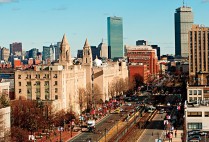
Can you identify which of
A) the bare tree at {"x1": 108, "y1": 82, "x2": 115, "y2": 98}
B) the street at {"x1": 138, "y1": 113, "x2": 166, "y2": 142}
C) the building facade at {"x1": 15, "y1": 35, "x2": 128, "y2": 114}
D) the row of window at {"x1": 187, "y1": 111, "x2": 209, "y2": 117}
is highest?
the building facade at {"x1": 15, "y1": 35, "x2": 128, "y2": 114}

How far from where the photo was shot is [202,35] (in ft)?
643

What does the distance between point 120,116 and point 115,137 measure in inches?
1186

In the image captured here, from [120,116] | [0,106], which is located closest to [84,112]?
[120,116]

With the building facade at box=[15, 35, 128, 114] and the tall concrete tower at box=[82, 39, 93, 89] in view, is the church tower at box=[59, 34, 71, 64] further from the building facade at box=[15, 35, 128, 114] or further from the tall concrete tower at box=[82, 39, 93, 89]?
the building facade at box=[15, 35, 128, 114]

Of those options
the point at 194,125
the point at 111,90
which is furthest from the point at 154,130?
the point at 111,90

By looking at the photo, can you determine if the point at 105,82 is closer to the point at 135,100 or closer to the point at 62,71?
the point at 135,100

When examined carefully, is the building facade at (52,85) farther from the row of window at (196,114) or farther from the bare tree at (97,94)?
the row of window at (196,114)

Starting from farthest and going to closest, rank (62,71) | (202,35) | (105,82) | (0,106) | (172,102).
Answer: (202,35), (105,82), (172,102), (62,71), (0,106)

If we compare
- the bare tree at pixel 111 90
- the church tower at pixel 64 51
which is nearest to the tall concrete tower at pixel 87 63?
the church tower at pixel 64 51

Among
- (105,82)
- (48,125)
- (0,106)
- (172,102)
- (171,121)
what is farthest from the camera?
(105,82)

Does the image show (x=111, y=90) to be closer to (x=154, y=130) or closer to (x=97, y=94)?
(x=97, y=94)

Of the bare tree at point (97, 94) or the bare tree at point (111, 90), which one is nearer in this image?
the bare tree at point (97, 94)

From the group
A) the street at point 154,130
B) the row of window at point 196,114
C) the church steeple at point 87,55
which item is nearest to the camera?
the row of window at point 196,114

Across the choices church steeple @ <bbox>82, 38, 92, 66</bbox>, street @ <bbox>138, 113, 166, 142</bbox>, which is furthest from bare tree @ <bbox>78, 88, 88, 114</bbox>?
church steeple @ <bbox>82, 38, 92, 66</bbox>
